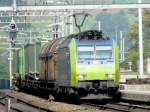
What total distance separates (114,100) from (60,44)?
3.66 m

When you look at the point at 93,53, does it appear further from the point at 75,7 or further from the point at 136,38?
the point at 136,38

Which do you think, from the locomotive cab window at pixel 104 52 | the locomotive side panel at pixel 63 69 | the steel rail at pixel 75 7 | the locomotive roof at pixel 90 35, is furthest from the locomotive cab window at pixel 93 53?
the steel rail at pixel 75 7

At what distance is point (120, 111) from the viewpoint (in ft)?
74.7

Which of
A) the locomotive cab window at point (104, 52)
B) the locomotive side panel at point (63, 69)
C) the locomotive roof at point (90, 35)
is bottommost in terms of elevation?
the locomotive side panel at point (63, 69)

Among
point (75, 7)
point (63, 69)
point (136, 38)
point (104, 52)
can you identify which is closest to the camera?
point (104, 52)

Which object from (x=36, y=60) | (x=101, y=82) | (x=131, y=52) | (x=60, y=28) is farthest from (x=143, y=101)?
Result: (x=131, y=52)

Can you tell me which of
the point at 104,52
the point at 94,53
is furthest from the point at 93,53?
the point at 104,52

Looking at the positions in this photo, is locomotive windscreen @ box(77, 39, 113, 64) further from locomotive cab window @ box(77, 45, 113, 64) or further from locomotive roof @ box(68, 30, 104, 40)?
locomotive roof @ box(68, 30, 104, 40)

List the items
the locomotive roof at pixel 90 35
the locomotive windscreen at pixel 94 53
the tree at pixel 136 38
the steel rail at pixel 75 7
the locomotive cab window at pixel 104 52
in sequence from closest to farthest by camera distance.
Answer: the locomotive windscreen at pixel 94 53, the locomotive cab window at pixel 104 52, the locomotive roof at pixel 90 35, the steel rail at pixel 75 7, the tree at pixel 136 38

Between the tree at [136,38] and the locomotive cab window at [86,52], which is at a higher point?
the tree at [136,38]

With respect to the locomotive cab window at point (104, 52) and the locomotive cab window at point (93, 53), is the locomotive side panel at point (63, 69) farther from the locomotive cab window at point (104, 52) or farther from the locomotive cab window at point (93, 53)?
the locomotive cab window at point (104, 52)

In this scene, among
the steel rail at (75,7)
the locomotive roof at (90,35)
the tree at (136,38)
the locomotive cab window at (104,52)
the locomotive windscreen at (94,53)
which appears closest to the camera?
the locomotive windscreen at (94,53)

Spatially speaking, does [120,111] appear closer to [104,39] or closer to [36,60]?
[104,39]

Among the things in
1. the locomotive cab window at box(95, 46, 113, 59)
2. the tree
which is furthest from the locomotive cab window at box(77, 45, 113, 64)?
the tree
